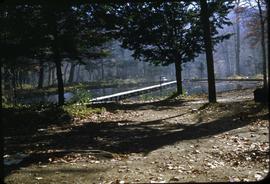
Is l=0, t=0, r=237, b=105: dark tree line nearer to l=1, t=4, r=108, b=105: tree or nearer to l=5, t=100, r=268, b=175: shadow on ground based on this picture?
l=1, t=4, r=108, b=105: tree

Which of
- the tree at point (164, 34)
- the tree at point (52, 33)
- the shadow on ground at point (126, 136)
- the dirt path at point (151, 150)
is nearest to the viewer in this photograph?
the dirt path at point (151, 150)

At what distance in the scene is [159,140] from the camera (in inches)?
420

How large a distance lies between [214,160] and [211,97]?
1130 centimetres

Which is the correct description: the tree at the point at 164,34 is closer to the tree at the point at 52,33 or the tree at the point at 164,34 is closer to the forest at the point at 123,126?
the forest at the point at 123,126

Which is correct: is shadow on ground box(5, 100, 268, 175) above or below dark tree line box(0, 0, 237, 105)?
below

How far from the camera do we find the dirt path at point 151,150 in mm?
6828

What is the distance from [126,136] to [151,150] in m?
2.26

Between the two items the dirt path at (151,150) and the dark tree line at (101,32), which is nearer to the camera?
the dirt path at (151,150)

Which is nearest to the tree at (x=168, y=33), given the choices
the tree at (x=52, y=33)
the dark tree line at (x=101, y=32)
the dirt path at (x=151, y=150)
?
the dark tree line at (x=101, y=32)

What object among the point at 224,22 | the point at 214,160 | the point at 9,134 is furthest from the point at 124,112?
the point at 224,22

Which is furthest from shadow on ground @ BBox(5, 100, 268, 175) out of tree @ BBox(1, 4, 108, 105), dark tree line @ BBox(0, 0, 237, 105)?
tree @ BBox(1, 4, 108, 105)

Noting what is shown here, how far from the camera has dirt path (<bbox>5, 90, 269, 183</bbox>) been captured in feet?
22.4

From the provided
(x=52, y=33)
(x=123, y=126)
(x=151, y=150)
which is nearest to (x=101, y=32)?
(x=52, y=33)

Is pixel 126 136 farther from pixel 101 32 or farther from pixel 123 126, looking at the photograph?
pixel 101 32
